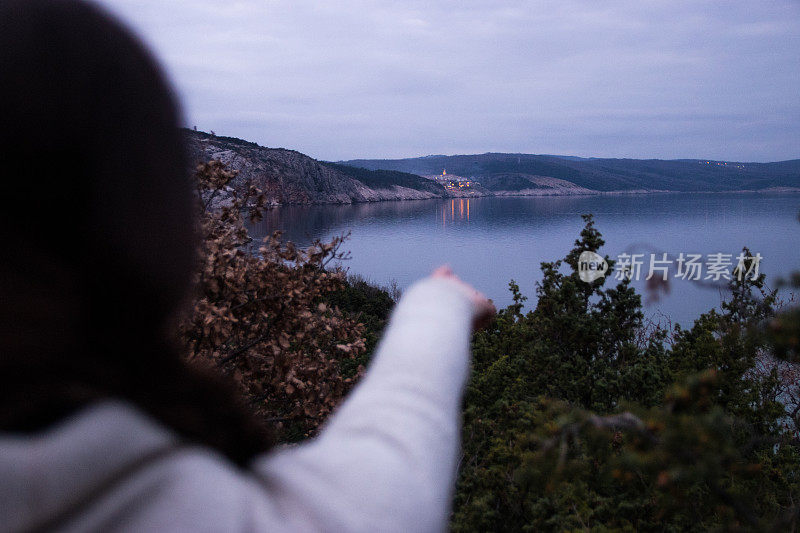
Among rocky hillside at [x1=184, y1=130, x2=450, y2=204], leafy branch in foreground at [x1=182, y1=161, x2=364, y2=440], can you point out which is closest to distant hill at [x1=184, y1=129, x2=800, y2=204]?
rocky hillside at [x1=184, y1=130, x2=450, y2=204]

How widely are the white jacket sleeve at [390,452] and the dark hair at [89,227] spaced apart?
14 centimetres

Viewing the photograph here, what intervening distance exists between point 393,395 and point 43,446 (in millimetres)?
440

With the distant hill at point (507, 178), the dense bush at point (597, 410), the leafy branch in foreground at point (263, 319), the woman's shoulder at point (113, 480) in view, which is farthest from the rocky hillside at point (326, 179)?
the woman's shoulder at point (113, 480)

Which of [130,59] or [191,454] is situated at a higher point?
[130,59]

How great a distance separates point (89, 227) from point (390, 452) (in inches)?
18.8

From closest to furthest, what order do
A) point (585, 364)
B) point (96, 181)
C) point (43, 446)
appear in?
point (43, 446)
point (96, 181)
point (585, 364)

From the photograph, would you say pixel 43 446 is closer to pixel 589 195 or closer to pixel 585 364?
pixel 585 364

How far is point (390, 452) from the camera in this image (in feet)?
2.22

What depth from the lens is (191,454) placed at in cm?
55

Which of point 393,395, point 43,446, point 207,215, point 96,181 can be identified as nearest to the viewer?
point 43,446

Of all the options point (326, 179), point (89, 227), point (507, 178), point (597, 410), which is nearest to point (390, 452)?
point (89, 227)

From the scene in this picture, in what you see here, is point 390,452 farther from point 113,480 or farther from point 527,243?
point 527,243

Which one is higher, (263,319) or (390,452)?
(390,452)

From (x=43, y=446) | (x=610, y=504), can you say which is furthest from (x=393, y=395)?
(x=610, y=504)
